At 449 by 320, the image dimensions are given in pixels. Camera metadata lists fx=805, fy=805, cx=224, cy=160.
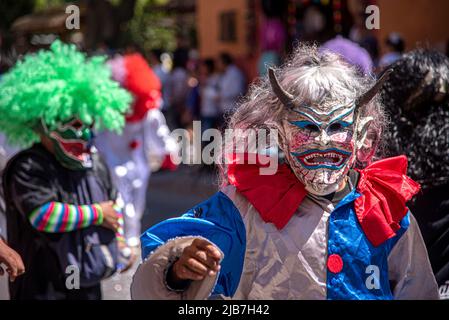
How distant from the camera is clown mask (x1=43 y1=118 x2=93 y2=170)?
4.38m

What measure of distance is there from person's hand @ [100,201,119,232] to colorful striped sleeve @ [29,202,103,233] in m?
0.05

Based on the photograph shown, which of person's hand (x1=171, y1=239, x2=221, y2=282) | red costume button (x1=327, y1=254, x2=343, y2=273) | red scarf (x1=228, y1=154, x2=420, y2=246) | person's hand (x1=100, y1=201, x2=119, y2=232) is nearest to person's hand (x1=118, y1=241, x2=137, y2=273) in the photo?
person's hand (x1=100, y1=201, x2=119, y2=232)

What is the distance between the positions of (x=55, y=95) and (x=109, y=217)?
80cm

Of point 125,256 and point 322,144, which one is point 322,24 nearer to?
point 125,256

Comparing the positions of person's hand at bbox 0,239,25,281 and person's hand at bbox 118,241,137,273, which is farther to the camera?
person's hand at bbox 118,241,137,273

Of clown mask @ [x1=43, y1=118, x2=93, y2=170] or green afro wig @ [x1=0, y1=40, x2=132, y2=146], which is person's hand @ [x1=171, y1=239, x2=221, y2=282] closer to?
clown mask @ [x1=43, y1=118, x2=93, y2=170]

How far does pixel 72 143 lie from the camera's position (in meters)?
4.39

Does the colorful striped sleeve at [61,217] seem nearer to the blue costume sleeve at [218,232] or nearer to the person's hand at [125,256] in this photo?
the person's hand at [125,256]

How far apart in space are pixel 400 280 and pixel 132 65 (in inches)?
213

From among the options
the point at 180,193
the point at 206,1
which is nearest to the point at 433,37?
the point at 180,193

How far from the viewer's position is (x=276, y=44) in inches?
510

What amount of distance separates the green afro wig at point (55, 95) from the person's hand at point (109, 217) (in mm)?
550

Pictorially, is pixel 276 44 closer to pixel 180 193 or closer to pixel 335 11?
pixel 335 11
